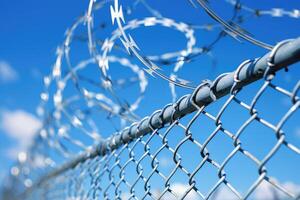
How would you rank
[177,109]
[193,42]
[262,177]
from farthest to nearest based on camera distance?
[193,42] < [177,109] < [262,177]

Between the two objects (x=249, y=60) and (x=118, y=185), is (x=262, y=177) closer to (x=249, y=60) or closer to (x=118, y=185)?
(x=249, y=60)

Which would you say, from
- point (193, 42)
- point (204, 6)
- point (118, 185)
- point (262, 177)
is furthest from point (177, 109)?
point (193, 42)

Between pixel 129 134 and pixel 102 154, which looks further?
pixel 102 154

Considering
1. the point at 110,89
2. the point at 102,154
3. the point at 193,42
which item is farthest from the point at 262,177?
the point at 193,42

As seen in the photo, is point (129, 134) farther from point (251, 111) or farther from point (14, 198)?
point (14, 198)

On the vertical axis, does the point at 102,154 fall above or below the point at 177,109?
above

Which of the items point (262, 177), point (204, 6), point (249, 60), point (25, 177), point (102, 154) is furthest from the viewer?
point (25, 177)

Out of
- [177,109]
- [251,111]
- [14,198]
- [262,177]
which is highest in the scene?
[14,198]

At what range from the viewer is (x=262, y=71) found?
144cm

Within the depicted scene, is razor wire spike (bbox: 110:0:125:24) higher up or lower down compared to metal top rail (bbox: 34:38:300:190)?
higher up

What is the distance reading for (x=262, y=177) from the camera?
1382mm

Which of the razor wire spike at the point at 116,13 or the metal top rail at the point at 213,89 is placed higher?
the razor wire spike at the point at 116,13

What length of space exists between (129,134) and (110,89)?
29 cm

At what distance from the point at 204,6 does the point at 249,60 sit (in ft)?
0.90
